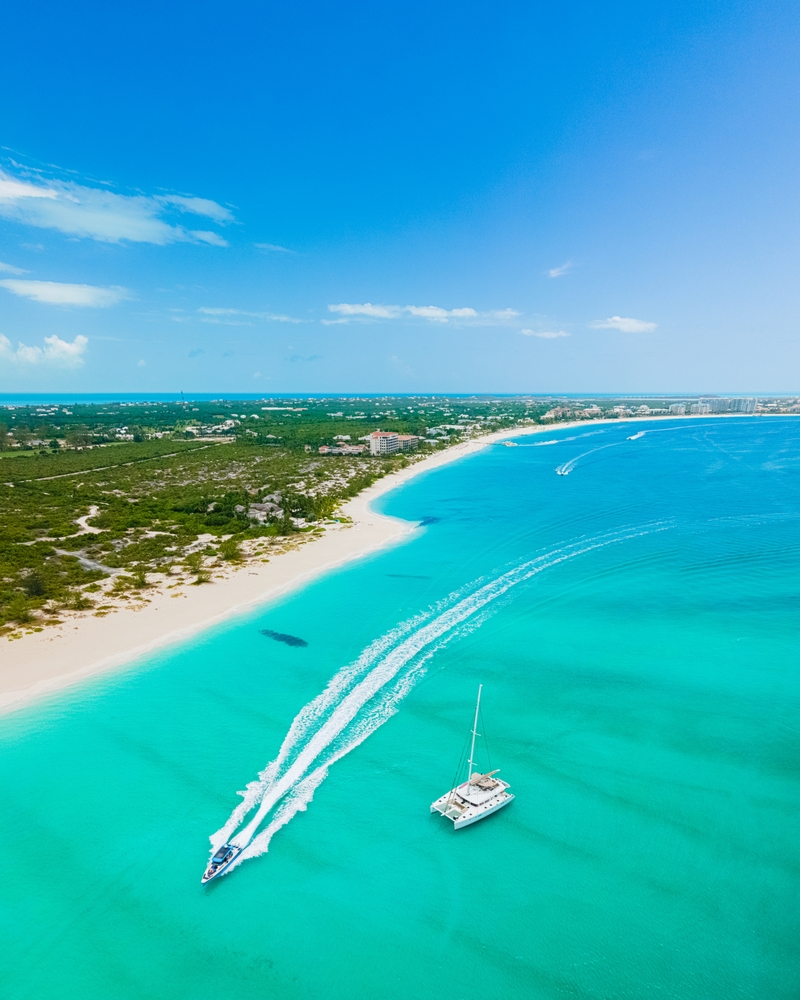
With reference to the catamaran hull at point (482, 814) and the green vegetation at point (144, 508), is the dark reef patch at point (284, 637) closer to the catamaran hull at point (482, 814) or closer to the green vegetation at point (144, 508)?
the green vegetation at point (144, 508)

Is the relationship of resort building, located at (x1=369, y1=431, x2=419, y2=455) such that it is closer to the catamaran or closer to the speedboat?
the catamaran

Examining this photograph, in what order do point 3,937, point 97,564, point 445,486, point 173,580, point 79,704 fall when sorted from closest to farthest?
point 3,937
point 79,704
point 173,580
point 97,564
point 445,486

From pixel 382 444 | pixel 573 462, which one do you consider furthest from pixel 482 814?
pixel 382 444

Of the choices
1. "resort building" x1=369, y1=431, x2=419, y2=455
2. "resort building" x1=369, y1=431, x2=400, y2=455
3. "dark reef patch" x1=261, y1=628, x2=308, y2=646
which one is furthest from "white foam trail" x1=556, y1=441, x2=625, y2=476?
"dark reef patch" x1=261, y1=628, x2=308, y2=646

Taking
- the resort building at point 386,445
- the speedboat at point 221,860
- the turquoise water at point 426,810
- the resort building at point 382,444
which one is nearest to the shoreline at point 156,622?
the turquoise water at point 426,810

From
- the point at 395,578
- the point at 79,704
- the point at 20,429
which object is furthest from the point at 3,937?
the point at 20,429

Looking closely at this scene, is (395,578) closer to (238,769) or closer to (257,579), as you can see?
(257,579)

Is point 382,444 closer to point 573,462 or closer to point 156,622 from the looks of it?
point 573,462
